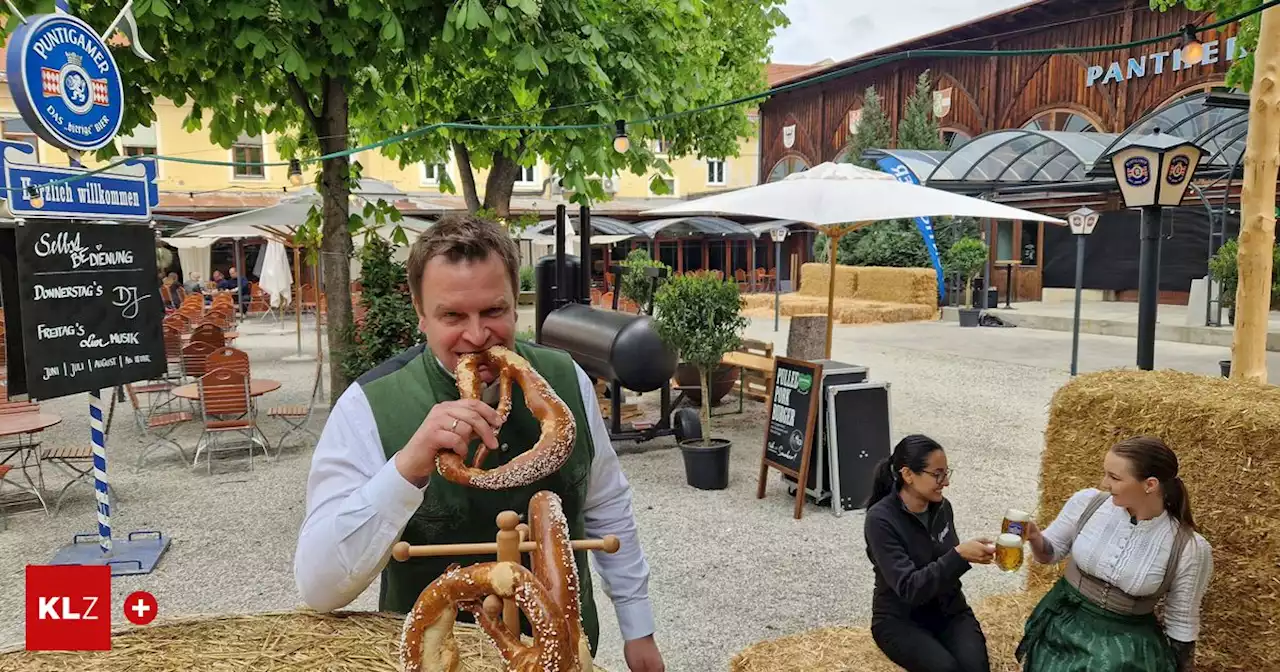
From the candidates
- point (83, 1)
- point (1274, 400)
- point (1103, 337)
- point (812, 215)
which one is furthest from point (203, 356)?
point (1103, 337)

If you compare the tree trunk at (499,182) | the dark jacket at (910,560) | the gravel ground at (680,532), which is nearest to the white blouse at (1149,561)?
the dark jacket at (910,560)

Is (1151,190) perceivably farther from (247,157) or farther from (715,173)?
(715,173)

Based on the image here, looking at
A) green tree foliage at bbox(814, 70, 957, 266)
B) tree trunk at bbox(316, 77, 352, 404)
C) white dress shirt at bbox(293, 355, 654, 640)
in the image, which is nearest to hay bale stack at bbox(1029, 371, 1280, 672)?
white dress shirt at bbox(293, 355, 654, 640)

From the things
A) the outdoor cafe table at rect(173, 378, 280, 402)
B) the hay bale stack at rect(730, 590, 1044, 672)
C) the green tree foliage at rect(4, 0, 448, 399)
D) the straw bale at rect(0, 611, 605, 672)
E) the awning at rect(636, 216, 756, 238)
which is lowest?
the hay bale stack at rect(730, 590, 1044, 672)

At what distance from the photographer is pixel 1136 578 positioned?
304 cm

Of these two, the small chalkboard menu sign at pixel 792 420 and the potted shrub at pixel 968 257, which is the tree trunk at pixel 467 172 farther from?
the potted shrub at pixel 968 257

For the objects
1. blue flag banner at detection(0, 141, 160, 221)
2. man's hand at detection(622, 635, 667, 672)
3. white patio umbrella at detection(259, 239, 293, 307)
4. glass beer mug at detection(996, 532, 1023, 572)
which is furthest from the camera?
white patio umbrella at detection(259, 239, 293, 307)

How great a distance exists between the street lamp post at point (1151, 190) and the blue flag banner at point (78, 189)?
22.3 ft

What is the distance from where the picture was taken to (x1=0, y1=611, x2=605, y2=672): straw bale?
1.67m

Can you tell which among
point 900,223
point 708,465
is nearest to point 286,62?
point 708,465

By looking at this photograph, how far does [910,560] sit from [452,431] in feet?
7.78

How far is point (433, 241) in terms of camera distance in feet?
5.59

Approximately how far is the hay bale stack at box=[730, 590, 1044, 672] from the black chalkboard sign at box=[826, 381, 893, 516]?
2.18 meters

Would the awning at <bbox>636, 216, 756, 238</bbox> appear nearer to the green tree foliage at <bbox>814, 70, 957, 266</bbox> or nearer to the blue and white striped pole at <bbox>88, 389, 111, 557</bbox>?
the green tree foliage at <bbox>814, 70, 957, 266</bbox>
